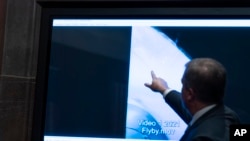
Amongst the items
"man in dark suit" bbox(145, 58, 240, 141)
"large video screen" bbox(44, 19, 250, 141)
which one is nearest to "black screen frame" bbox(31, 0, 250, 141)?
"large video screen" bbox(44, 19, 250, 141)

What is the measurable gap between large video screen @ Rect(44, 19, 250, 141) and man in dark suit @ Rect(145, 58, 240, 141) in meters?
0.03

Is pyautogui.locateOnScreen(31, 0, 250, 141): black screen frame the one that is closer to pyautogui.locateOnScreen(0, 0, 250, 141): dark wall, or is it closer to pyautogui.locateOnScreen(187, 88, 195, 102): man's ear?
pyautogui.locateOnScreen(0, 0, 250, 141): dark wall

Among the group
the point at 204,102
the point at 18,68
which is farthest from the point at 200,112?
the point at 18,68

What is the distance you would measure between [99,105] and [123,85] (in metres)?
0.11

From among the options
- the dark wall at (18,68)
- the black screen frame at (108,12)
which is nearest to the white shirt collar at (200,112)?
the black screen frame at (108,12)

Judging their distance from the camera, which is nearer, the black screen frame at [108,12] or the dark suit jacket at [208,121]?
the dark suit jacket at [208,121]

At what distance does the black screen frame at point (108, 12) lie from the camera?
4.87 ft

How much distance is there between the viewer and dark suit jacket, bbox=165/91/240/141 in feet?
4.50

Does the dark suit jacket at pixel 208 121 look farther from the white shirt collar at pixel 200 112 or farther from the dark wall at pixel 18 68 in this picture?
the dark wall at pixel 18 68

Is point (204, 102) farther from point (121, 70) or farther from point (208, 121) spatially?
point (121, 70)

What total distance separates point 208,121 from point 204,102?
2.4 inches

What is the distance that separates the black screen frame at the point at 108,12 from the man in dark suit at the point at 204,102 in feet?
0.55

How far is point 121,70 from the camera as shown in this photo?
4.92 feet

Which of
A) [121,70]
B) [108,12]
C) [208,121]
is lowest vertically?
[208,121]
